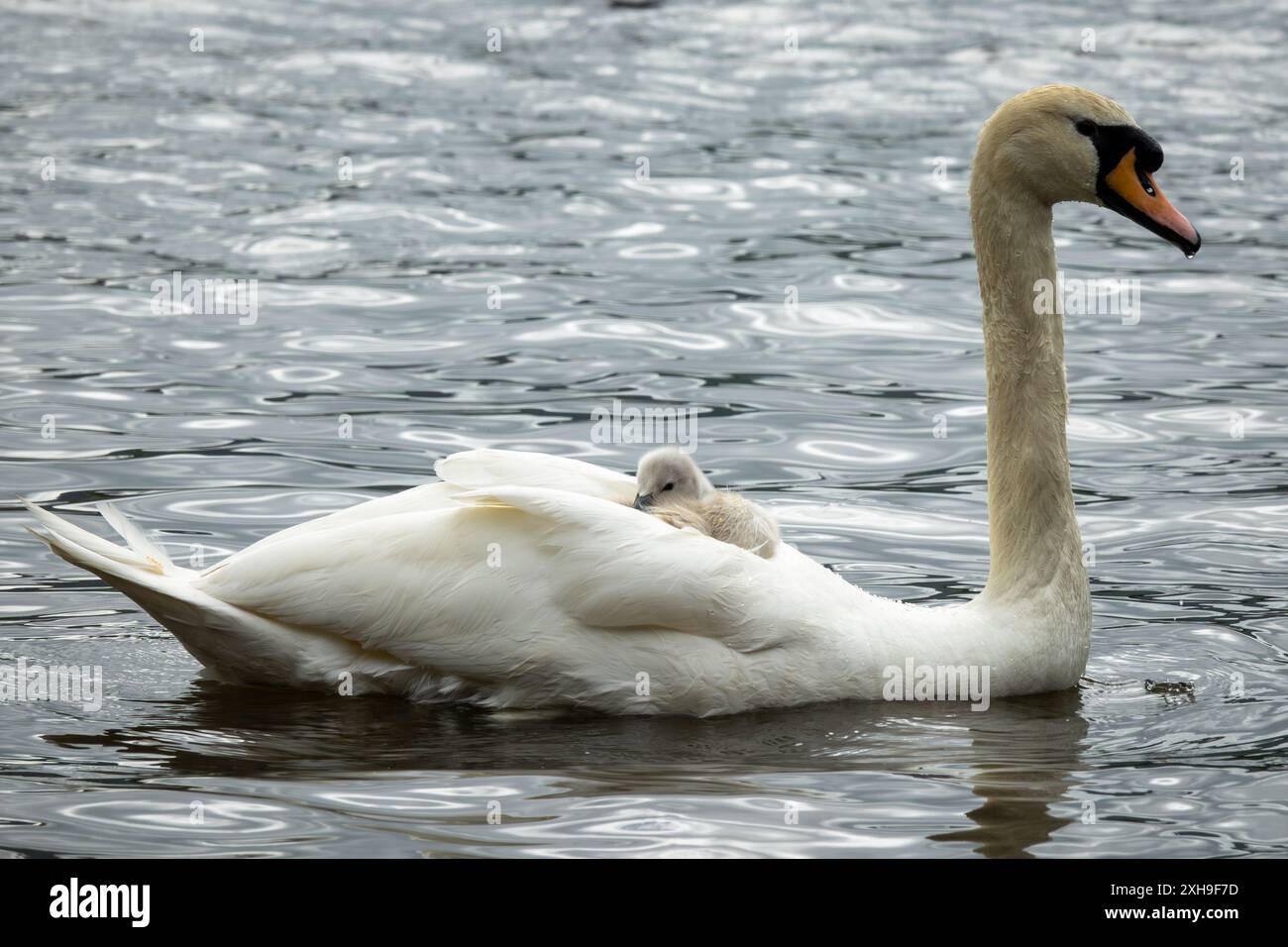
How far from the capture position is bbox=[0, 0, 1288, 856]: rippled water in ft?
18.6

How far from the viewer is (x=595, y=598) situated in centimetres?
594

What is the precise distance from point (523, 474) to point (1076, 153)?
2028 millimetres

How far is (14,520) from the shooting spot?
8.26m

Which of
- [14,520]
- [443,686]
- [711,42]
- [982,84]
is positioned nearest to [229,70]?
[711,42]

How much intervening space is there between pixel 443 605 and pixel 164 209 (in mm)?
9471

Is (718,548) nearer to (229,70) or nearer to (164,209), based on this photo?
(164,209)

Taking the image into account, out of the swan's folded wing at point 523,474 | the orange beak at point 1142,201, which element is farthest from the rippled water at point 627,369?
the orange beak at point 1142,201

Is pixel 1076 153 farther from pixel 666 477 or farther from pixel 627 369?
pixel 627 369

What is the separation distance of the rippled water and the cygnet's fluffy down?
1.89ft

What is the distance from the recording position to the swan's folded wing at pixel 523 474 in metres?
6.34

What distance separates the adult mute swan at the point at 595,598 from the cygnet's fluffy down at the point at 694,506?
0.34ft

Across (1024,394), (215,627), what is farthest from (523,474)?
(1024,394)

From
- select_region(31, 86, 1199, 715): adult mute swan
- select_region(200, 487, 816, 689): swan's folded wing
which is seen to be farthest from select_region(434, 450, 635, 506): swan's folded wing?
select_region(200, 487, 816, 689): swan's folded wing

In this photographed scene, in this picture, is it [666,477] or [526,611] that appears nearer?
[526,611]
